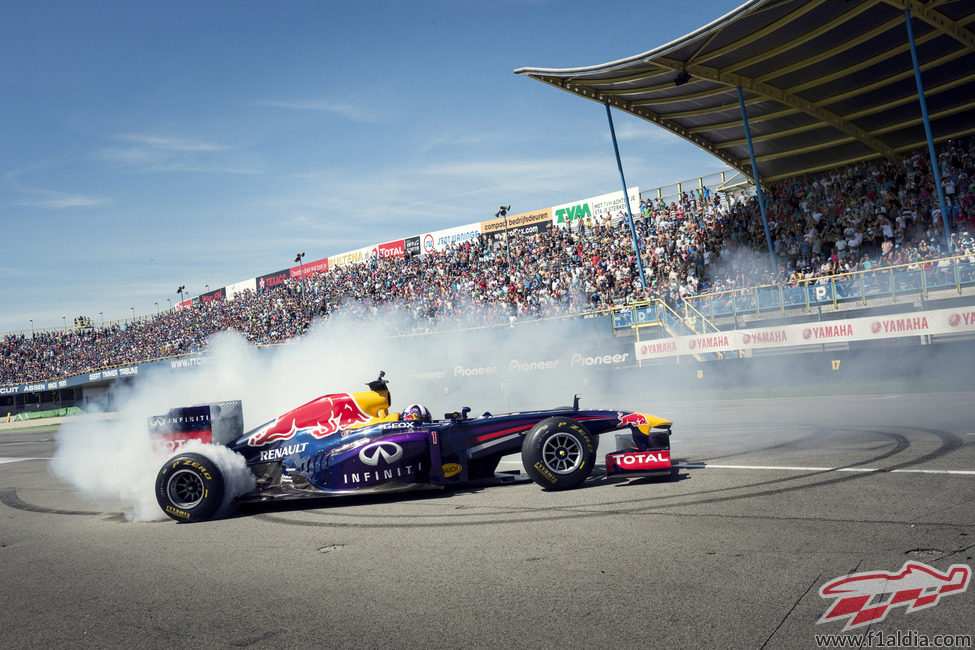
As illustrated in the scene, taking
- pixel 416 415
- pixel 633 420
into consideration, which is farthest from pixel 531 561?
pixel 416 415

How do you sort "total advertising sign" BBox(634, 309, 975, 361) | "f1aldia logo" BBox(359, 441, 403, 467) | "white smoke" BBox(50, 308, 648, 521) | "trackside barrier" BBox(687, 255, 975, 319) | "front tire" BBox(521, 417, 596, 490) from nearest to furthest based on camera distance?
"front tire" BBox(521, 417, 596, 490)
"f1aldia logo" BBox(359, 441, 403, 467)
"white smoke" BBox(50, 308, 648, 521)
"total advertising sign" BBox(634, 309, 975, 361)
"trackside barrier" BBox(687, 255, 975, 319)

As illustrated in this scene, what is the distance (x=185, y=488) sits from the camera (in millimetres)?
8094

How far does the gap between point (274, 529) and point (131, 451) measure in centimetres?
418

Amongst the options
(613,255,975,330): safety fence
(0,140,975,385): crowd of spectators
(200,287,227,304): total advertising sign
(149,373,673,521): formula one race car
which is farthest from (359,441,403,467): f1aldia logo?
(200,287,227,304): total advertising sign

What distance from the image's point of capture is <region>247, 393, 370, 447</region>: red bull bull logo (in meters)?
8.70

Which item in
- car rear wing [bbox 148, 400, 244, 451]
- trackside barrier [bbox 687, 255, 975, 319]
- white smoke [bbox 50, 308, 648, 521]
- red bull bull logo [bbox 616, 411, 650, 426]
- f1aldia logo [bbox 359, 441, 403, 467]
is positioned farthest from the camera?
trackside barrier [bbox 687, 255, 975, 319]

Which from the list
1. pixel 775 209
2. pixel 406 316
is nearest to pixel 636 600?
pixel 775 209

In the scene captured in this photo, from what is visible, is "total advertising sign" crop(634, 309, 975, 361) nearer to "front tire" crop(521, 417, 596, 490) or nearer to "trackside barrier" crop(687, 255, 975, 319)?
"trackside barrier" crop(687, 255, 975, 319)

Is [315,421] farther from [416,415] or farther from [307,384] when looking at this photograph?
[307,384]

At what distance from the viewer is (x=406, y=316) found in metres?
32.8

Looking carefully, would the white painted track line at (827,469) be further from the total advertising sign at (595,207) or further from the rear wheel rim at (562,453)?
the total advertising sign at (595,207)

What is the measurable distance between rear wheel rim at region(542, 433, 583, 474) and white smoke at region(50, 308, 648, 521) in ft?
11.4

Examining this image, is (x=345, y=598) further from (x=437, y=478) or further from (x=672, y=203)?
(x=672, y=203)

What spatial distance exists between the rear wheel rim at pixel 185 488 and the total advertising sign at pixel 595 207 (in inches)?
1138
